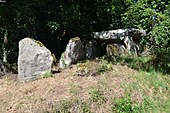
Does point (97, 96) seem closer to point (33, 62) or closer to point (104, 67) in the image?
point (104, 67)

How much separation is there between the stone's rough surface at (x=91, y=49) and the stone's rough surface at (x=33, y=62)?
86.0 inches

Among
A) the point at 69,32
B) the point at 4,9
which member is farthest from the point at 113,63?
the point at 4,9

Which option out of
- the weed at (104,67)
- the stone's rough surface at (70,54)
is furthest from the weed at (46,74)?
the weed at (104,67)

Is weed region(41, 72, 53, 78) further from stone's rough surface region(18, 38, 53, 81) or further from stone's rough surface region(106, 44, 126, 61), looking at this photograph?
stone's rough surface region(106, 44, 126, 61)

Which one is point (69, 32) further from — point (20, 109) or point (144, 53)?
point (20, 109)

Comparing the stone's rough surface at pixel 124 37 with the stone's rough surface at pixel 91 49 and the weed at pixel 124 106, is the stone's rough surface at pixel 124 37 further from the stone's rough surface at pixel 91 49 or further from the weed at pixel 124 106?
the weed at pixel 124 106

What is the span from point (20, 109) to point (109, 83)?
7.21ft

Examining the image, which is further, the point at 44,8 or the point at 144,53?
the point at 144,53

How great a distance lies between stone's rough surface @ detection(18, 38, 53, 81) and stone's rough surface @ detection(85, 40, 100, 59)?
2.19 meters

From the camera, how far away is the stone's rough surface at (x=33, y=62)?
28.0ft

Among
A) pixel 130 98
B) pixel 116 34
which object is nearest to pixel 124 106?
pixel 130 98

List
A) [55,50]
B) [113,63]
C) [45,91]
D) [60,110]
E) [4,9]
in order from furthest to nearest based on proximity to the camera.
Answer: [55,50]
[4,9]
[113,63]
[45,91]
[60,110]

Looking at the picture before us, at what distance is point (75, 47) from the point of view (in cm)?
938

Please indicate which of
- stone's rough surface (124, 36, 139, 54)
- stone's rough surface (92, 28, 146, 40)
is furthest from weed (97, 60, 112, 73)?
stone's rough surface (124, 36, 139, 54)
